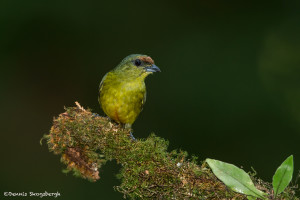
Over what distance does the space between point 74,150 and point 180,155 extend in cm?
66

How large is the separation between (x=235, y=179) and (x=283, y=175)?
0.73ft

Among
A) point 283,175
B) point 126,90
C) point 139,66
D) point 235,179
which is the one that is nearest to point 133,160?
point 235,179

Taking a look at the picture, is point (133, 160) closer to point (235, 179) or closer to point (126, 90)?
point (235, 179)

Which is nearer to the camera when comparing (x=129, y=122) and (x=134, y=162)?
(x=134, y=162)

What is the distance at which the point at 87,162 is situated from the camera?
243 centimetres

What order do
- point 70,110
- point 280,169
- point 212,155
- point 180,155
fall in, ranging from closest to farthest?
point 280,169 < point 180,155 < point 70,110 < point 212,155

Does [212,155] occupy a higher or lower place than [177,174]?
lower

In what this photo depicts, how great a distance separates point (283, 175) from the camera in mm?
1916

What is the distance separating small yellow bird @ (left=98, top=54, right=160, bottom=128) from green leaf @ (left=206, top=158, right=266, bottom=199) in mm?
2322

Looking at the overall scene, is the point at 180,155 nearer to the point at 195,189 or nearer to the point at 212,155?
the point at 195,189

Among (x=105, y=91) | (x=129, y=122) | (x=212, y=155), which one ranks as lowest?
(x=212, y=155)

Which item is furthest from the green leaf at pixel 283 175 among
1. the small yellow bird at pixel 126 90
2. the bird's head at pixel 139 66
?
the bird's head at pixel 139 66

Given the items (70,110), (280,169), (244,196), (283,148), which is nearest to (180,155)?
(244,196)

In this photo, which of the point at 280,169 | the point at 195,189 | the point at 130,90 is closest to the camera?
the point at 280,169
